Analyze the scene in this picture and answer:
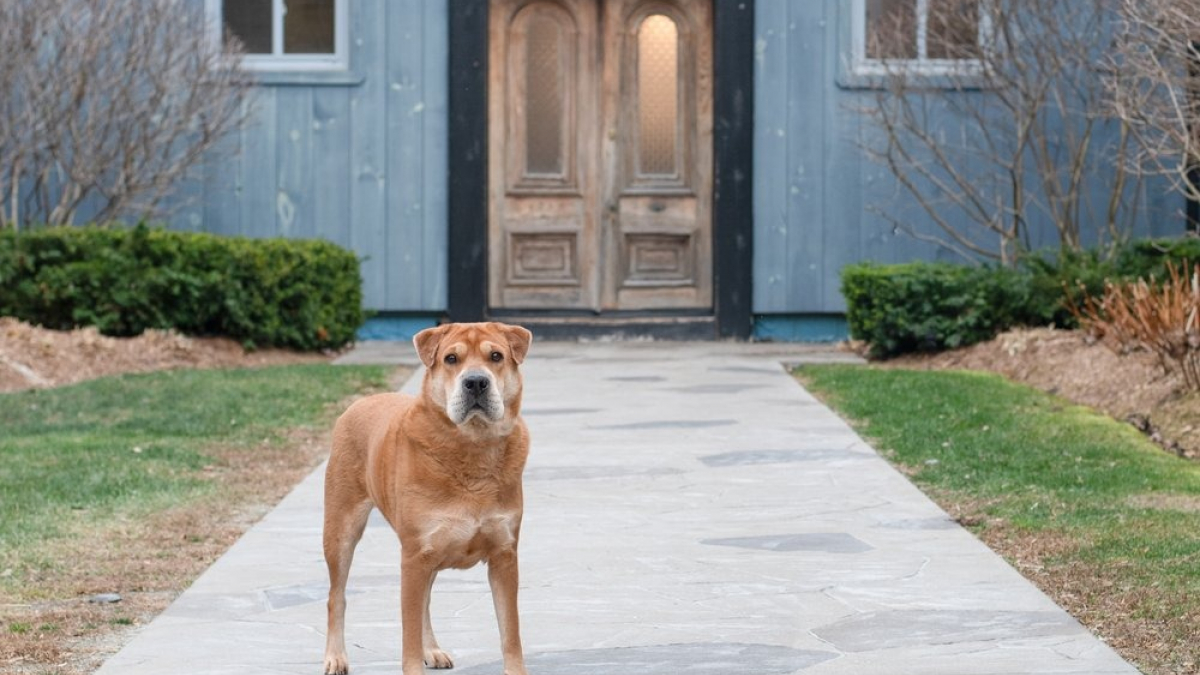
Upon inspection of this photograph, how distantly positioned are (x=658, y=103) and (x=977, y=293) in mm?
3717

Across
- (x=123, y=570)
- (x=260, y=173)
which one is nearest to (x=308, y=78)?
(x=260, y=173)

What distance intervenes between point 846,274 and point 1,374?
6269 millimetres

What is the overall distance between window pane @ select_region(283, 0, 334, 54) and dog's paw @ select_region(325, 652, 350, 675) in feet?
36.7

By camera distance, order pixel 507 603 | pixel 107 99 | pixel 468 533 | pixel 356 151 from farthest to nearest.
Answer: pixel 356 151 → pixel 107 99 → pixel 507 603 → pixel 468 533

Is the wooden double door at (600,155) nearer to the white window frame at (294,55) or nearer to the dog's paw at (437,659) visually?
the white window frame at (294,55)

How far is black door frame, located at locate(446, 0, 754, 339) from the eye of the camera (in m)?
15.8

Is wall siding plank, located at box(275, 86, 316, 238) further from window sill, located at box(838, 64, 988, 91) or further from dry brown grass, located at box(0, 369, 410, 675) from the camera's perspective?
dry brown grass, located at box(0, 369, 410, 675)

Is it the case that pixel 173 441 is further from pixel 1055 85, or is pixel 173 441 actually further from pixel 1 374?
pixel 1055 85

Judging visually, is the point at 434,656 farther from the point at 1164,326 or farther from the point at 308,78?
the point at 308,78

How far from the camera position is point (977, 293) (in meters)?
13.8

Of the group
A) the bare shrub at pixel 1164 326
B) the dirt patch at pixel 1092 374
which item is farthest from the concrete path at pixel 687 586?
the bare shrub at pixel 1164 326

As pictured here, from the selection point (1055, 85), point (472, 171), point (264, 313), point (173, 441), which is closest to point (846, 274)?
point (1055, 85)

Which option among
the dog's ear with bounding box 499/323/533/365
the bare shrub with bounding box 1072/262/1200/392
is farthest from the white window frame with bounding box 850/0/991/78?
the dog's ear with bounding box 499/323/533/365

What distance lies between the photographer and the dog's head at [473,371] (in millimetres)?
4918
